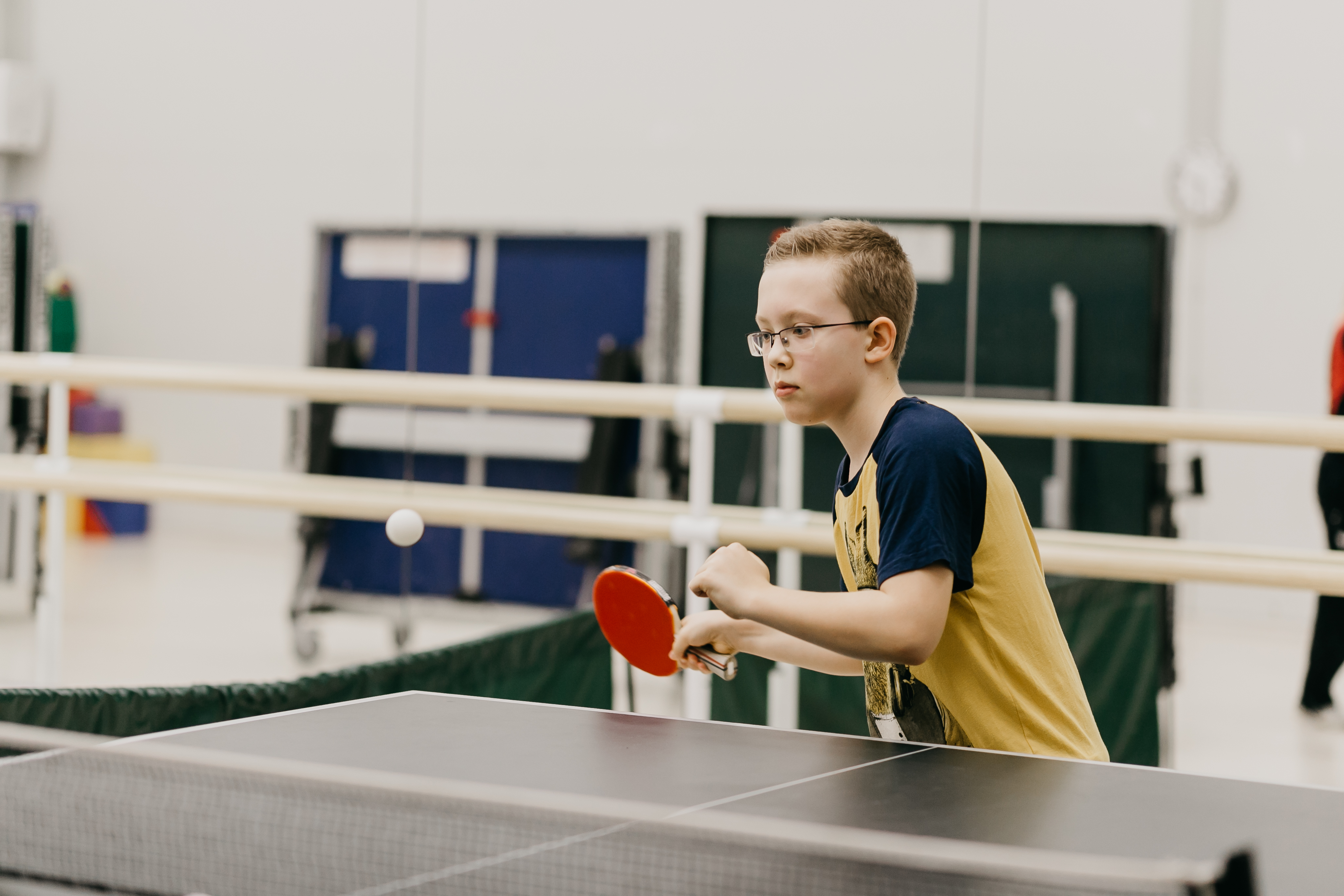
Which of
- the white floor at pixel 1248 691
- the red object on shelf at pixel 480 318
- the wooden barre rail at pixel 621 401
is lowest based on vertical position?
the white floor at pixel 1248 691

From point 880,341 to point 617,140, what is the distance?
4258 mm

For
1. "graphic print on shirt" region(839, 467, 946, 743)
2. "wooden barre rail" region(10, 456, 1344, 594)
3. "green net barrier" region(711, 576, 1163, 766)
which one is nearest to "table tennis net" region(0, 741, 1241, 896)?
"graphic print on shirt" region(839, 467, 946, 743)

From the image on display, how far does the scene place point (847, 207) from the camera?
5.68 meters

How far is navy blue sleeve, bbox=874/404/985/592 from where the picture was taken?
156cm

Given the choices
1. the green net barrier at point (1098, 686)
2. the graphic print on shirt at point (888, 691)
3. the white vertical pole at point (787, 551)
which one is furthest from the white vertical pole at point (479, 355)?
the graphic print on shirt at point (888, 691)

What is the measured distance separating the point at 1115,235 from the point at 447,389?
3047 mm

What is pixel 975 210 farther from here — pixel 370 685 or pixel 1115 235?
pixel 370 685

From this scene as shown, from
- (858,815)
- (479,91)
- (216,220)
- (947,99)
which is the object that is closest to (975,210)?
(947,99)

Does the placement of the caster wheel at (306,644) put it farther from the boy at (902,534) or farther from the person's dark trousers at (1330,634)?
the boy at (902,534)

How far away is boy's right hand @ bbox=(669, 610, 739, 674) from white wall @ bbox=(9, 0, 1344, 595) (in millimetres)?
3743

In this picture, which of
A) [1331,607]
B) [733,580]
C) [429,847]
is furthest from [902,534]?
[1331,607]

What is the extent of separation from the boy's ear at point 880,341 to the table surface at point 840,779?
0.46m

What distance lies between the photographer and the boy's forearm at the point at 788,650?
1.74m

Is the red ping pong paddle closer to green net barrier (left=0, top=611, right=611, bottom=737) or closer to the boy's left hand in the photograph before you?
the boy's left hand
